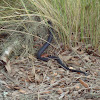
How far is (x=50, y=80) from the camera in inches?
73.0

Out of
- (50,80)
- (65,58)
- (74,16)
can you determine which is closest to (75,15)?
(74,16)

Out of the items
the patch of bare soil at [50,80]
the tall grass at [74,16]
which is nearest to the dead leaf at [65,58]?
the patch of bare soil at [50,80]

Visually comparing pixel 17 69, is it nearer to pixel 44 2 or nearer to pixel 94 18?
pixel 44 2

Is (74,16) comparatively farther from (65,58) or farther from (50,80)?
(50,80)

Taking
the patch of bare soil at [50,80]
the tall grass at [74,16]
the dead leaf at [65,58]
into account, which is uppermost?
the tall grass at [74,16]

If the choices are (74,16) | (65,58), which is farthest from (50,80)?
(74,16)

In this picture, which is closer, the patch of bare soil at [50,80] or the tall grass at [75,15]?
the patch of bare soil at [50,80]

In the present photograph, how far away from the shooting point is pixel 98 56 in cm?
237

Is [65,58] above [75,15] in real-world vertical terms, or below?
below

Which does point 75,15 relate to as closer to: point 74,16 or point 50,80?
point 74,16

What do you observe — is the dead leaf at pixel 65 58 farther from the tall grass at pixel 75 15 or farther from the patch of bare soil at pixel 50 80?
the tall grass at pixel 75 15

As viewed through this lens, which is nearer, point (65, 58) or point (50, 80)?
point (50, 80)

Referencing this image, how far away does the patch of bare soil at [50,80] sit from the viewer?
161cm

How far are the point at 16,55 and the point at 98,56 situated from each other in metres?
1.08
